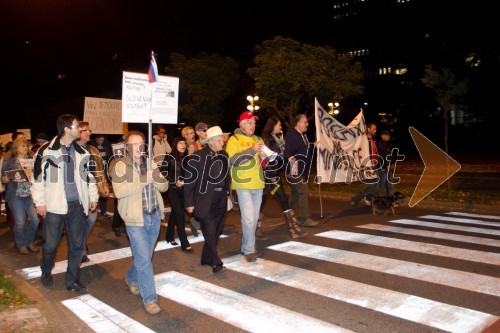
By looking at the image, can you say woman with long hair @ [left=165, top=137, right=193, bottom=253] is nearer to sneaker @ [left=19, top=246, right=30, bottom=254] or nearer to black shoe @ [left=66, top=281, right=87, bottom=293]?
black shoe @ [left=66, top=281, right=87, bottom=293]

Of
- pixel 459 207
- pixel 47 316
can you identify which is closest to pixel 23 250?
pixel 47 316

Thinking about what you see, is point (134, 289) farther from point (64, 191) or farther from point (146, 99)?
point (146, 99)

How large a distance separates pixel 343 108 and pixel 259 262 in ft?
99.3

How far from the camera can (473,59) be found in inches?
1757

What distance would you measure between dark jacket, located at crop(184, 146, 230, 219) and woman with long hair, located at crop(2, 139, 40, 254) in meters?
3.40

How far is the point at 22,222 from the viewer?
807 centimetres

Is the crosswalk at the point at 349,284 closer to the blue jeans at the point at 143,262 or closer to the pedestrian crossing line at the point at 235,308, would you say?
the pedestrian crossing line at the point at 235,308

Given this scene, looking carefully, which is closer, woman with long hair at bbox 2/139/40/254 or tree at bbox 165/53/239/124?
woman with long hair at bbox 2/139/40/254

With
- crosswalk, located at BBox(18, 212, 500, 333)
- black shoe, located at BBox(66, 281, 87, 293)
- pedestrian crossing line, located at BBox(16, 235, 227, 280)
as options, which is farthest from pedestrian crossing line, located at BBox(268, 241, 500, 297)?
black shoe, located at BBox(66, 281, 87, 293)

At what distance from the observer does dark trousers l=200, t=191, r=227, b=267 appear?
634 centimetres

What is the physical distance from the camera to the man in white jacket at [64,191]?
18.6 feet

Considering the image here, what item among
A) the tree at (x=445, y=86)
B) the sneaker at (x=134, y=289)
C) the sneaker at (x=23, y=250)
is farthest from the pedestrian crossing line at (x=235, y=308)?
the tree at (x=445, y=86)

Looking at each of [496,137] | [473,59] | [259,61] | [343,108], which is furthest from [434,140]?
[259,61]

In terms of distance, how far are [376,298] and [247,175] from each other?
2450mm
